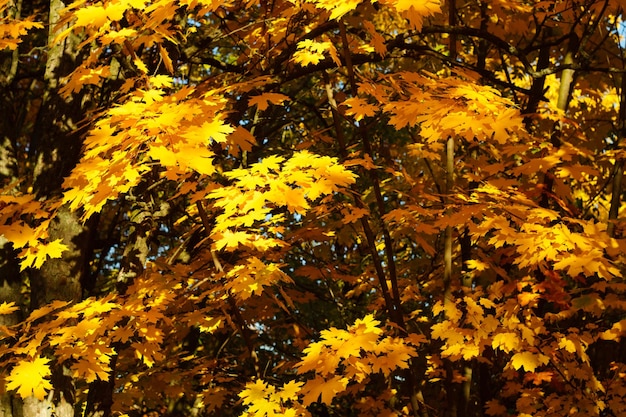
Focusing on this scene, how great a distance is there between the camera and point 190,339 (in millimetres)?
6617

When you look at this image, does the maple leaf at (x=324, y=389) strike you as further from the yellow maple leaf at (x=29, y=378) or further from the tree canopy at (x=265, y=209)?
the yellow maple leaf at (x=29, y=378)

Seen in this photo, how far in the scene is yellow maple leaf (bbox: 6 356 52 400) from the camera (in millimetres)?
3324

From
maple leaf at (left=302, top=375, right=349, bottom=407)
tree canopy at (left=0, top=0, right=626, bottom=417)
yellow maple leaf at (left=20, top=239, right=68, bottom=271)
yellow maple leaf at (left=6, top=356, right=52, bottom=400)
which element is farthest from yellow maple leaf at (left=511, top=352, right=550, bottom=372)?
yellow maple leaf at (left=20, top=239, right=68, bottom=271)

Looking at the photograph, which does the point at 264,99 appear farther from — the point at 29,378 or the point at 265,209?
the point at 29,378

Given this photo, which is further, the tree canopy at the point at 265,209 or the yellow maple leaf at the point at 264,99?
the yellow maple leaf at the point at 264,99

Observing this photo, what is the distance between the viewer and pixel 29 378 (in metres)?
3.38

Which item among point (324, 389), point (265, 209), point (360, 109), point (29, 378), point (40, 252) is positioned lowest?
point (324, 389)

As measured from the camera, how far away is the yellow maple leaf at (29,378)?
10.9 ft

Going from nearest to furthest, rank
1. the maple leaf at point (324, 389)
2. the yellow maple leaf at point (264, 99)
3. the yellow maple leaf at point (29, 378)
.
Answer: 1. the yellow maple leaf at point (29, 378)
2. the maple leaf at point (324, 389)
3. the yellow maple leaf at point (264, 99)

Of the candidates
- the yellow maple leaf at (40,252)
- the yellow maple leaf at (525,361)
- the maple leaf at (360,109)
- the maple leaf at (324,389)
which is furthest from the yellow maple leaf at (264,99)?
the yellow maple leaf at (525,361)

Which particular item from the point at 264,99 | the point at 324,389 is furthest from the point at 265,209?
the point at 324,389

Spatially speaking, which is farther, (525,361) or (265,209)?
(525,361)

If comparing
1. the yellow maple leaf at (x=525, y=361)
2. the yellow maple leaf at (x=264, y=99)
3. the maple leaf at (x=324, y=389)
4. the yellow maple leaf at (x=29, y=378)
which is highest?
the yellow maple leaf at (x=264, y=99)

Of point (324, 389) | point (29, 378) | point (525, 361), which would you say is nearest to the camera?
point (29, 378)
